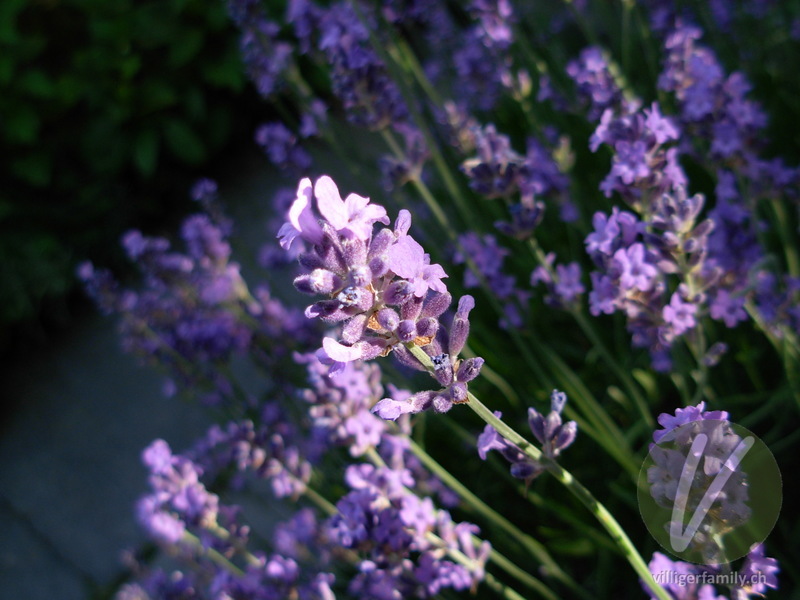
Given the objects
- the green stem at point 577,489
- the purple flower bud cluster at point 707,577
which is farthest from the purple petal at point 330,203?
the purple flower bud cluster at point 707,577

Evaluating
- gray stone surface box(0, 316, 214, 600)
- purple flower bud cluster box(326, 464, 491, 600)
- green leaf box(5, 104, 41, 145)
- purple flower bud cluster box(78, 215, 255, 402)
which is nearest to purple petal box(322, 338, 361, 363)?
purple flower bud cluster box(326, 464, 491, 600)

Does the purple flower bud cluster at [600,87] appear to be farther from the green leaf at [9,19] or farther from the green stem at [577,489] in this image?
the green leaf at [9,19]

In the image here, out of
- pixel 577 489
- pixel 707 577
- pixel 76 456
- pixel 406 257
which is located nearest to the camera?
pixel 406 257

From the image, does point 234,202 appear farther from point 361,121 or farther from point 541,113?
point 361,121

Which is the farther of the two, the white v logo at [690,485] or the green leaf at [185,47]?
the green leaf at [185,47]

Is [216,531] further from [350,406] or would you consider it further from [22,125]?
[22,125]

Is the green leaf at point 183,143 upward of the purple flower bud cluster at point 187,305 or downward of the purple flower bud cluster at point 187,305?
upward

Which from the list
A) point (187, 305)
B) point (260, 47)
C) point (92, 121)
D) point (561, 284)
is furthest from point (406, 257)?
point (92, 121)
